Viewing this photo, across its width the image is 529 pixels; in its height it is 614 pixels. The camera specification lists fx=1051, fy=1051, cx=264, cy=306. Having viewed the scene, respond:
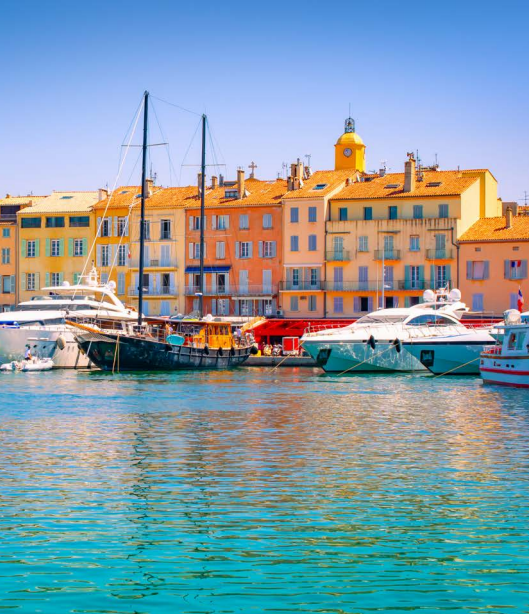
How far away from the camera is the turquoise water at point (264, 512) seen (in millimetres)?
12367

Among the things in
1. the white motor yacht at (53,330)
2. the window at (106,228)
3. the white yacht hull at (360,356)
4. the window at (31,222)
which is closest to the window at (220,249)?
the window at (106,228)

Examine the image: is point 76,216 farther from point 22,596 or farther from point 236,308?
point 22,596

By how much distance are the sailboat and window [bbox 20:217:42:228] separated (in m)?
32.5

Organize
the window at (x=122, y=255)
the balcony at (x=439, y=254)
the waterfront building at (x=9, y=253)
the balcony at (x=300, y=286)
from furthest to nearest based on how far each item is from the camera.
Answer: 1. the waterfront building at (x=9, y=253)
2. the window at (x=122, y=255)
3. the balcony at (x=300, y=286)
4. the balcony at (x=439, y=254)

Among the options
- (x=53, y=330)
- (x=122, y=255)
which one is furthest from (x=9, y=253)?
(x=53, y=330)

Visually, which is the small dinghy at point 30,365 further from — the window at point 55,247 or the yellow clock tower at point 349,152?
the yellow clock tower at point 349,152

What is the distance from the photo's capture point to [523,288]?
7775 centimetres

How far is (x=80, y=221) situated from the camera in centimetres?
A: 9350

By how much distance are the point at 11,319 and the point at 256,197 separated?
2931cm

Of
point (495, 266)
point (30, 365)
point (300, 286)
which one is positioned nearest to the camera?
point (30, 365)

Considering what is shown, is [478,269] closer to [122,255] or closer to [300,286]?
[300,286]

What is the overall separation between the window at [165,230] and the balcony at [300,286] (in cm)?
1145

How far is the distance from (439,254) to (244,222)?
17066 millimetres

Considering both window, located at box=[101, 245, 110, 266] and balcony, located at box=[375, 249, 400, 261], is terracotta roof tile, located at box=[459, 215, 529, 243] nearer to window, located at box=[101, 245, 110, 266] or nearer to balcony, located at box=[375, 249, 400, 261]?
balcony, located at box=[375, 249, 400, 261]
